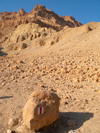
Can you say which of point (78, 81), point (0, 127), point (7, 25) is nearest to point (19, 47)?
point (78, 81)

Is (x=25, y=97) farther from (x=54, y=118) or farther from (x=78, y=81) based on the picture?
(x=78, y=81)

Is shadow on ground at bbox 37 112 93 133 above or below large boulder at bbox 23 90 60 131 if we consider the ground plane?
below

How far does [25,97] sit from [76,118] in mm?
1508

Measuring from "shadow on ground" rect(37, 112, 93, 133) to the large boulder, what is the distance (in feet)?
0.37

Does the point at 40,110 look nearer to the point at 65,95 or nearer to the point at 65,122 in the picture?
the point at 65,122

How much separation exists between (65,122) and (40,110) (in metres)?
0.72

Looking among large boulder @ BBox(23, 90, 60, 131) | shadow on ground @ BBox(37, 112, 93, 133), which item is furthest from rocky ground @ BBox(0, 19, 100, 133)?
large boulder @ BBox(23, 90, 60, 131)

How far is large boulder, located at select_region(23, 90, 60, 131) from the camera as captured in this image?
1854 mm

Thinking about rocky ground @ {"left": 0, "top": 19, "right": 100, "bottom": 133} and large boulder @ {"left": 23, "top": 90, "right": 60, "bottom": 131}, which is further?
rocky ground @ {"left": 0, "top": 19, "right": 100, "bottom": 133}

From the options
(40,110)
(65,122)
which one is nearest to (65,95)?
(65,122)

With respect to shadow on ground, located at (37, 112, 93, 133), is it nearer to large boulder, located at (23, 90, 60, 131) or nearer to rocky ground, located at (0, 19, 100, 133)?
rocky ground, located at (0, 19, 100, 133)

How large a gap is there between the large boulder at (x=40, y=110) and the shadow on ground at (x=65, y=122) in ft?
0.37

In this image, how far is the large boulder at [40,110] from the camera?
185 centimetres

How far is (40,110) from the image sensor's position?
187 centimetres
